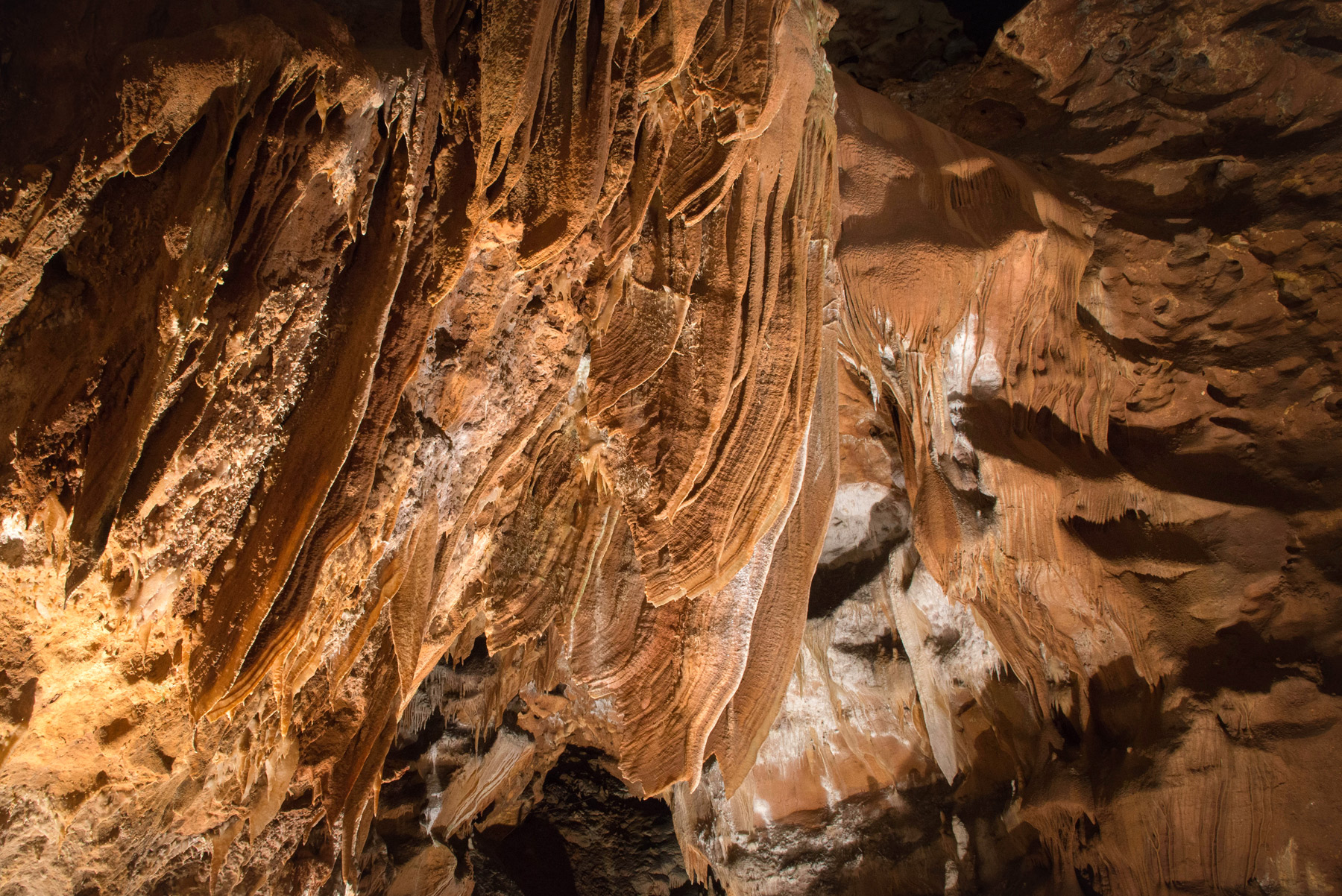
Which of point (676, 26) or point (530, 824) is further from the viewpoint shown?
point (530, 824)

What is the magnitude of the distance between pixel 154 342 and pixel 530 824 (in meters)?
3.90

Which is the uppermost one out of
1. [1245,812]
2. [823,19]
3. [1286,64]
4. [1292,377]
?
[1286,64]

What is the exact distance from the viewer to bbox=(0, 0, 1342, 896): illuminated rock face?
1.49m

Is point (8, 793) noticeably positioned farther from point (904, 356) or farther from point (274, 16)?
point (904, 356)

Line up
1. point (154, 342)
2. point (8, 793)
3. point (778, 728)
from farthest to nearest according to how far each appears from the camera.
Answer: point (778, 728)
point (8, 793)
point (154, 342)

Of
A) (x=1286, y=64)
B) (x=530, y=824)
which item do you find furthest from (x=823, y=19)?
(x=530, y=824)

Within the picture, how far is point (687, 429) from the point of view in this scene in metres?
2.00

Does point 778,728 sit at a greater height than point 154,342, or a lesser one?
lesser

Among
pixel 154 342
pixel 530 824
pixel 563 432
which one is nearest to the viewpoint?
pixel 154 342

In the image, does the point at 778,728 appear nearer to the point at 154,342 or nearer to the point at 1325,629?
the point at 1325,629

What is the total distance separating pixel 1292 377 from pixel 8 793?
4037 mm

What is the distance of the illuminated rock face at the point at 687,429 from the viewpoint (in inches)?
58.8

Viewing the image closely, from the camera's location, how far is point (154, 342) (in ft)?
4.81

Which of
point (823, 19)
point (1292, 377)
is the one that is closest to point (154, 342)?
point (823, 19)
